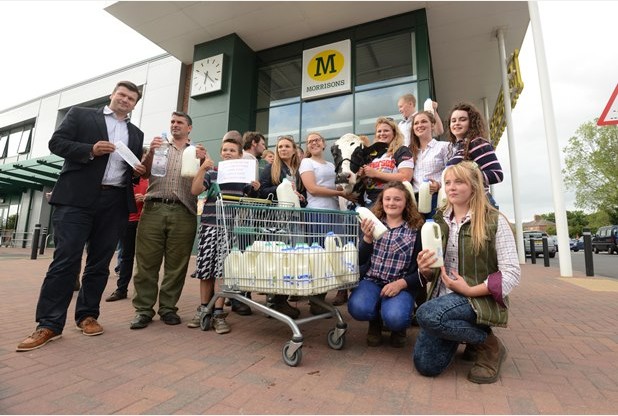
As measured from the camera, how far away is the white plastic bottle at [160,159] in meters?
3.42

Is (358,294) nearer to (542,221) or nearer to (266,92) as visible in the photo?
(266,92)

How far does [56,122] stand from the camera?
744 inches

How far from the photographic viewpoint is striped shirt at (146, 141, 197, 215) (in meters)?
3.55

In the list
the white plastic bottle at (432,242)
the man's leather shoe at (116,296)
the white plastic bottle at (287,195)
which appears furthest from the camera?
the man's leather shoe at (116,296)

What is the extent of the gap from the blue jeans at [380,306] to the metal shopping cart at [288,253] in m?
0.13

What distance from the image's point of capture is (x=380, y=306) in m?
2.81

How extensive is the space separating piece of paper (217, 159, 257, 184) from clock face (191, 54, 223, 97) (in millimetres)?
7794

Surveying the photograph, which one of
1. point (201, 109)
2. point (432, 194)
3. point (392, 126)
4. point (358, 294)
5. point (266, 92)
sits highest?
point (266, 92)

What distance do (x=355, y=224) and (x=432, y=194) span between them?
2.83 ft

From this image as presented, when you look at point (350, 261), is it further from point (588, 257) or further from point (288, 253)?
point (588, 257)

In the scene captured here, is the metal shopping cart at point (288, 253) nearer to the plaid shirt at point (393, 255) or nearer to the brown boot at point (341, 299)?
the plaid shirt at point (393, 255)

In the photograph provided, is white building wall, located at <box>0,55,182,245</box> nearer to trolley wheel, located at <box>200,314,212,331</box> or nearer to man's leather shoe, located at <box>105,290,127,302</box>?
man's leather shoe, located at <box>105,290,127,302</box>

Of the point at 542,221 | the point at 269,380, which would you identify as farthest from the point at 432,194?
the point at 542,221

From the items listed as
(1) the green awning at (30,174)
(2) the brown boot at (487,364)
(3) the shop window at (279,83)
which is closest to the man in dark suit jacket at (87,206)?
(2) the brown boot at (487,364)
